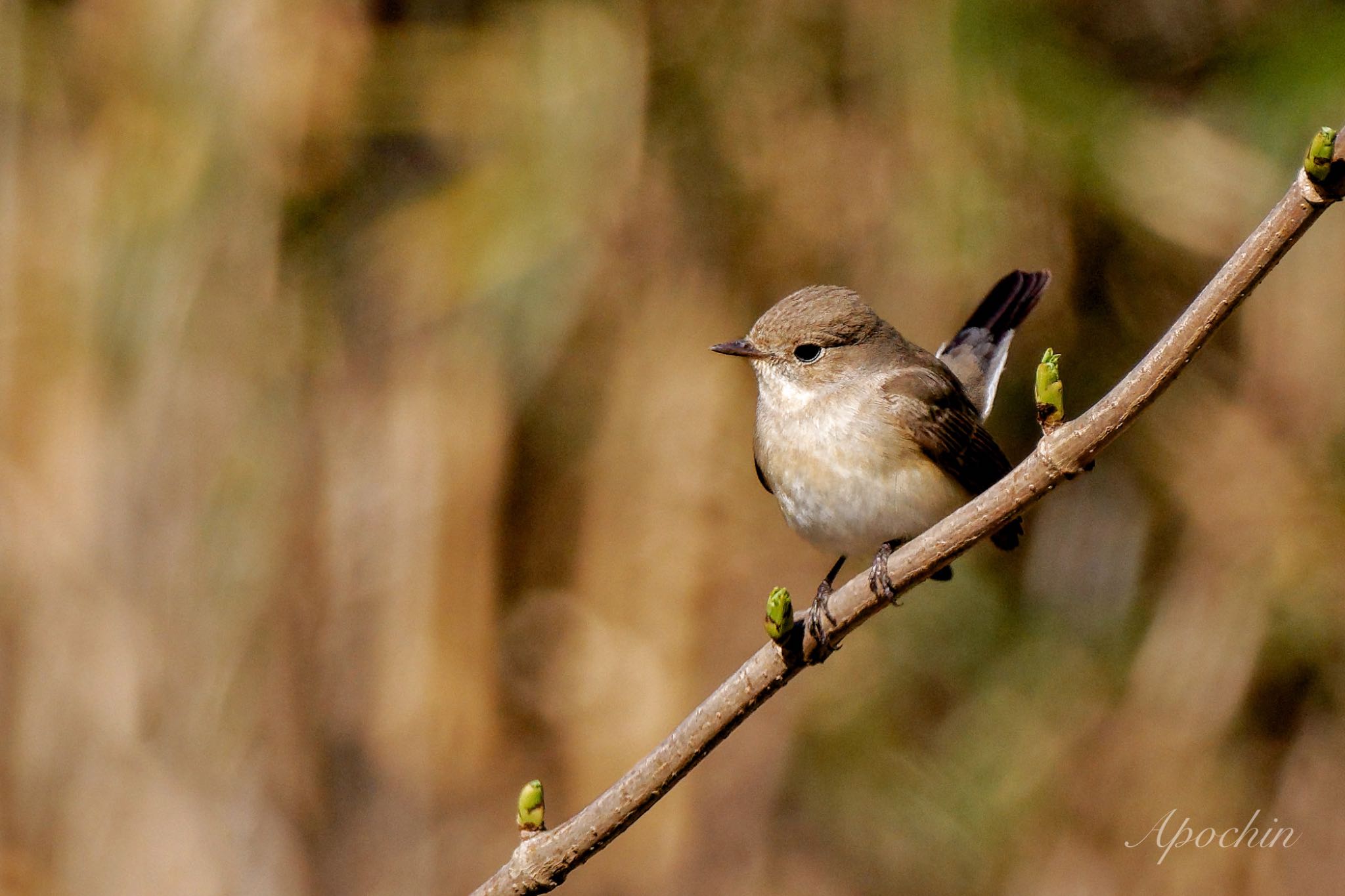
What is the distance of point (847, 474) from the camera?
3463 mm

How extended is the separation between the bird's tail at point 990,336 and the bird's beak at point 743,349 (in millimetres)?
964

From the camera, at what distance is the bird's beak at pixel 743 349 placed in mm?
3477

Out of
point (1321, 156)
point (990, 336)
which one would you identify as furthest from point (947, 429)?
point (1321, 156)

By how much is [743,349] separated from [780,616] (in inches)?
50.2

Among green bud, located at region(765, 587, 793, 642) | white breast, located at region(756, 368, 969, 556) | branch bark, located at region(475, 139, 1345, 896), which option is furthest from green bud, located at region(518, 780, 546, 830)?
white breast, located at region(756, 368, 969, 556)

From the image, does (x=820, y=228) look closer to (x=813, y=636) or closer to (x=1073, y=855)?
(x=1073, y=855)

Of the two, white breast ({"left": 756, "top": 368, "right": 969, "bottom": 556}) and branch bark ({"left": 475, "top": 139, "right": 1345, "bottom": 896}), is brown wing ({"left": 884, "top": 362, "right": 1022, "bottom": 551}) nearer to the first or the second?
white breast ({"left": 756, "top": 368, "right": 969, "bottom": 556})

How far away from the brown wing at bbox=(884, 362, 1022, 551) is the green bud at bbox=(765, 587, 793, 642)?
125cm

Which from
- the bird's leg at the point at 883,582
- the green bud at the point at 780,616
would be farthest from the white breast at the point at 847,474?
the green bud at the point at 780,616

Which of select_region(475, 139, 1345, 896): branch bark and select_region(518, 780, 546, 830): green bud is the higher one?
select_region(475, 139, 1345, 896): branch bark

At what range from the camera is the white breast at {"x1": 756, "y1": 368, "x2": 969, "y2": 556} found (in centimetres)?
345

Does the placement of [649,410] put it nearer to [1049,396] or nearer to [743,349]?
[743,349]

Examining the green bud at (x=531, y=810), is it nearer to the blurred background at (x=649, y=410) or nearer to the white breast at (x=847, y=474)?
the white breast at (x=847, y=474)

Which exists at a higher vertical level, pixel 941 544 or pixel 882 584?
pixel 941 544
